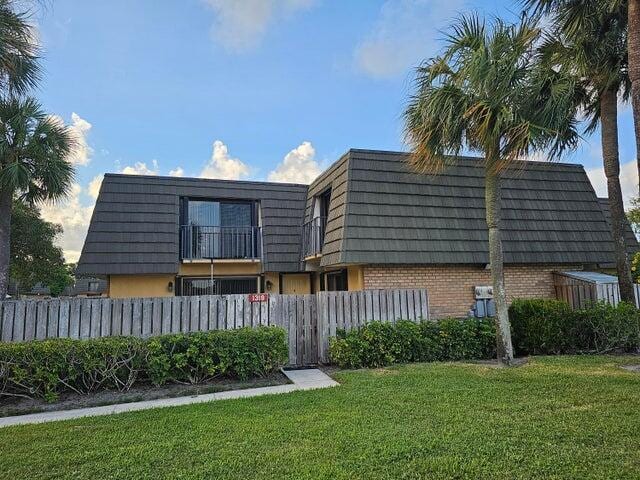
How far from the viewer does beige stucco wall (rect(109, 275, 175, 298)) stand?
13.2 m

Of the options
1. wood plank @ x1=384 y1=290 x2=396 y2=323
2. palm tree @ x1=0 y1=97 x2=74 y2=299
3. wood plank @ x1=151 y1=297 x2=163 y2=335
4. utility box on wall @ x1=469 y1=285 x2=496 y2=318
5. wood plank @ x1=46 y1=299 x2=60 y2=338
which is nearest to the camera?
wood plank @ x1=46 y1=299 x2=60 y2=338

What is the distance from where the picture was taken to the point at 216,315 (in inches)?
336

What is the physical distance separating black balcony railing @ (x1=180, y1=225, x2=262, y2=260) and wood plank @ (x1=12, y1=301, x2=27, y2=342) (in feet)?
21.8

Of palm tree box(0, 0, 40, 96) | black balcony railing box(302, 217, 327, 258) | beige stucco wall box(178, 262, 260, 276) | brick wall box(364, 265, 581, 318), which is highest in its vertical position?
palm tree box(0, 0, 40, 96)

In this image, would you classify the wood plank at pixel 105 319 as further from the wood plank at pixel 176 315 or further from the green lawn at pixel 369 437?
the green lawn at pixel 369 437

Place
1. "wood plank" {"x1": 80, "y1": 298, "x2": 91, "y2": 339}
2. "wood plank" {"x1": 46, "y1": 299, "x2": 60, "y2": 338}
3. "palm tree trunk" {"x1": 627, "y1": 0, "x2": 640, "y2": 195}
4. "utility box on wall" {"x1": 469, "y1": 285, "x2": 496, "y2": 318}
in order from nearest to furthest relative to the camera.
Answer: "palm tree trunk" {"x1": 627, "y1": 0, "x2": 640, "y2": 195}, "wood plank" {"x1": 46, "y1": 299, "x2": 60, "y2": 338}, "wood plank" {"x1": 80, "y1": 298, "x2": 91, "y2": 339}, "utility box on wall" {"x1": 469, "y1": 285, "x2": 496, "y2": 318}

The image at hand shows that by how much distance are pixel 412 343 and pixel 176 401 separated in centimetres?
472

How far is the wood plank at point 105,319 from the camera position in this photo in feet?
25.9

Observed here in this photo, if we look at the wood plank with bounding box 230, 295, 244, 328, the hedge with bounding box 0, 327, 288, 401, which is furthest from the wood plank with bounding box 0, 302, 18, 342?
the wood plank with bounding box 230, 295, 244, 328

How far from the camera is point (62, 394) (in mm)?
6590

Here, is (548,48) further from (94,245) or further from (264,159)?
(94,245)

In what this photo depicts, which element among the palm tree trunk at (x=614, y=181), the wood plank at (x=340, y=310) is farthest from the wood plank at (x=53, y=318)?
the palm tree trunk at (x=614, y=181)

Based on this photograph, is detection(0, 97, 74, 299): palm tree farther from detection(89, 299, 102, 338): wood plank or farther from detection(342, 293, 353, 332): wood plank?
detection(342, 293, 353, 332): wood plank

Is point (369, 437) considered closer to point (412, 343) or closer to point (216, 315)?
→ point (412, 343)
